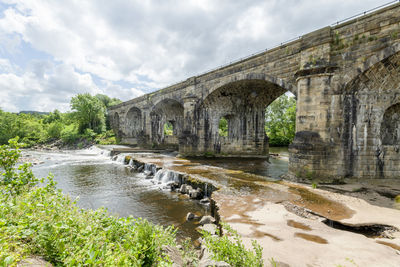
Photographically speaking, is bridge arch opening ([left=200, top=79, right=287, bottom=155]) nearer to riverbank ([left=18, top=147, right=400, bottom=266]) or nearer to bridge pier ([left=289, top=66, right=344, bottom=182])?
bridge pier ([left=289, top=66, right=344, bottom=182])

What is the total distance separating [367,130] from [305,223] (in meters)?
6.61

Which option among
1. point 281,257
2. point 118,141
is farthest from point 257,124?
point 118,141

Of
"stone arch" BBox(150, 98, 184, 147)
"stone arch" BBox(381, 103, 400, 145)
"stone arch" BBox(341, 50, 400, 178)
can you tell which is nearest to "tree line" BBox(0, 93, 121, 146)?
"stone arch" BBox(150, 98, 184, 147)

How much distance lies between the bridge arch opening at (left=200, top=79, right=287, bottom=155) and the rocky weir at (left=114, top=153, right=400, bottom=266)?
10213 millimetres

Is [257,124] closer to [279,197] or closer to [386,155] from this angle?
[386,155]

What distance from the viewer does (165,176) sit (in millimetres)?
11328

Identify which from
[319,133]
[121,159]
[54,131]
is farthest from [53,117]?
[319,133]

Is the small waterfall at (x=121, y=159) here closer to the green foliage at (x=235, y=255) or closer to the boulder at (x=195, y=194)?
the boulder at (x=195, y=194)

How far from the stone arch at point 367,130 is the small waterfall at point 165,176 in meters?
8.36

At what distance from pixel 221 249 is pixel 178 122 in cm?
2535

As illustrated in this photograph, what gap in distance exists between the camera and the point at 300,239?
4.08 m

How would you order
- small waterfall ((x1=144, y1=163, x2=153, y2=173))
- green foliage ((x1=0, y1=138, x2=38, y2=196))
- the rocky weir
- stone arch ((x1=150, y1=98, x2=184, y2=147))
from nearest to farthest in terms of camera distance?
the rocky weir → green foliage ((x1=0, y1=138, x2=38, y2=196)) → small waterfall ((x1=144, y1=163, x2=153, y2=173)) → stone arch ((x1=150, y1=98, x2=184, y2=147))

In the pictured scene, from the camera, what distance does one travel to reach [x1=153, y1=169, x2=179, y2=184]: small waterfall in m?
10.7

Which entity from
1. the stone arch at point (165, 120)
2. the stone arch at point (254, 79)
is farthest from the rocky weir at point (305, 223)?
the stone arch at point (165, 120)
